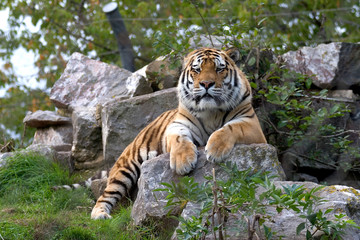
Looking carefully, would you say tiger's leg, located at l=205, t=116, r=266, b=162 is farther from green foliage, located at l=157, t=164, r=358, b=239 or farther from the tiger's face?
green foliage, located at l=157, t=164, r=358, b=239

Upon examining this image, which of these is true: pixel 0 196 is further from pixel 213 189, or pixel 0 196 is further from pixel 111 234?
pixel 213 189

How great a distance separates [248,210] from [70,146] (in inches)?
170

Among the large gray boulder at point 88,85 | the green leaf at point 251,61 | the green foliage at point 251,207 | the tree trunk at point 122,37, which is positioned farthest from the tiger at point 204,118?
the tree trunk at point 122,37

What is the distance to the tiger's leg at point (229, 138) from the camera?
379cm

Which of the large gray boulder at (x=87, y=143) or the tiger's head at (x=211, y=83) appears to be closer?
the tiger's head at (x=211, y=83)

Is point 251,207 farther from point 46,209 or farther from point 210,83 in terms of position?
point 46,209

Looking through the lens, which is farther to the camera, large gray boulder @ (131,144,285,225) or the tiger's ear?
the tiger's ear

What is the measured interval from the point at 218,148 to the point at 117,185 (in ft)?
5.62

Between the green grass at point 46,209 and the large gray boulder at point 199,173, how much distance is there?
12cm

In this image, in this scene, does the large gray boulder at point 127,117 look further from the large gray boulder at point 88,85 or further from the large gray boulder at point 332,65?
the large gray boulder at point 332,65

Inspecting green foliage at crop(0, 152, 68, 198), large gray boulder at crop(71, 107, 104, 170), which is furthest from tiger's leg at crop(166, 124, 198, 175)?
large gray boulder at crop(71, 107, 104, 170)

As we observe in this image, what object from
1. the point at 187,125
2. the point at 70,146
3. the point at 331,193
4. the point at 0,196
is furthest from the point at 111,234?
the point at 70,146

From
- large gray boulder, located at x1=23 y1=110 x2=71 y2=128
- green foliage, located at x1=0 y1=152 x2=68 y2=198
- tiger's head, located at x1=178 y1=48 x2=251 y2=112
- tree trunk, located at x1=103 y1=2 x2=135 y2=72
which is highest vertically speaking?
tree trunk, located at x1=103 y1=2 x2=135 y2=72

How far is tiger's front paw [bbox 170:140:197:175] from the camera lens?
151 inches
